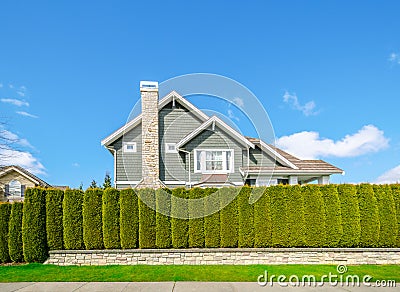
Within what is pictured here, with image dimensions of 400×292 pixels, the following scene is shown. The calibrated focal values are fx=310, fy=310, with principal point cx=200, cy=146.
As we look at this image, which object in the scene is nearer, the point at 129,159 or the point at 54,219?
the point at 54,219

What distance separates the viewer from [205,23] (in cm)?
1084

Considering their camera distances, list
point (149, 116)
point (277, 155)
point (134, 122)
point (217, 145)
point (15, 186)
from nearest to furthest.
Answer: point (149, 116) < point (217, 145) < point (134, 122) < point (277, 155) < point (15, 186)

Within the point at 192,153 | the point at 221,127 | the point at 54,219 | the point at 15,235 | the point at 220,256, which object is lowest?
the point at 220,256

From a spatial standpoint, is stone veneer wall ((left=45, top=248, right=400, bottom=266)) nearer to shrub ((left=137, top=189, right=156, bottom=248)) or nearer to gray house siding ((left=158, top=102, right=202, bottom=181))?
shrub ((left=137, top=189, right=156, bottom=248))

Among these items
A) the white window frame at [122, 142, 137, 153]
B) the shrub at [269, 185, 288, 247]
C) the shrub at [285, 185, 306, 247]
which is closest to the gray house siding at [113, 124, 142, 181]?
the white window frame at [122, 142, 137, 153]

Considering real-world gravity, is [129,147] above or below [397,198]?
above

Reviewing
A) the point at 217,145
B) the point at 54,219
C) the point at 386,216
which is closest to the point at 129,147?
the point at 217,145

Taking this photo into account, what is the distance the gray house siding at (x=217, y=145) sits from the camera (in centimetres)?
1623

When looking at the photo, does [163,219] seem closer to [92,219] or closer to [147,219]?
[147,219]

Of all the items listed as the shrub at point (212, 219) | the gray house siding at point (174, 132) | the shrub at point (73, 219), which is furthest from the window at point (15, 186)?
the shrub at point (212, 219)

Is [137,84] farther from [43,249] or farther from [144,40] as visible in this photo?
[43,249]

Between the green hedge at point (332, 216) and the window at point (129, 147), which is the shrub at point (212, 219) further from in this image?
the window at point (129, 147)

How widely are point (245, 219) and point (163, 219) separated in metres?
2.52

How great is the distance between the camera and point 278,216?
31.5 ft
